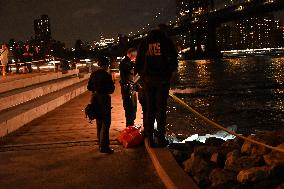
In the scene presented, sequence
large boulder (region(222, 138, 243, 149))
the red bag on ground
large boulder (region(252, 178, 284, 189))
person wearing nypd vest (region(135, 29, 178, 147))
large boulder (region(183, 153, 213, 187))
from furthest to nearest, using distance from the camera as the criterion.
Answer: large boulder (region(222, 138, 243, 149)) → the red bag on ground → person wearing nypd vest (region(135, 29, 178, 147)) → large boulder (region(183, 153, 213, 187)) → large boulder (region(252, 178, 284, 189))

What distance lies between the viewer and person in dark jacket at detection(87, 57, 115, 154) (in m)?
6.51

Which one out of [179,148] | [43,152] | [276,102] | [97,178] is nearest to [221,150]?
[179,148]

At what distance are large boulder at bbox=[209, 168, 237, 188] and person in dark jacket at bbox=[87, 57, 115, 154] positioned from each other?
6.30ft

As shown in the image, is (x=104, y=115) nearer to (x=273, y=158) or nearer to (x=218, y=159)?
(x=218, y=159)

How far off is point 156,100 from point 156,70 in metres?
Answer: 0.46

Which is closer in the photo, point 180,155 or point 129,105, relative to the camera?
point 180,155

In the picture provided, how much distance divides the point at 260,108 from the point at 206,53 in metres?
121

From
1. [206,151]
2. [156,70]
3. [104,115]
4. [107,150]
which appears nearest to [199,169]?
[206,151]

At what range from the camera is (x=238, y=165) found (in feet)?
18.7

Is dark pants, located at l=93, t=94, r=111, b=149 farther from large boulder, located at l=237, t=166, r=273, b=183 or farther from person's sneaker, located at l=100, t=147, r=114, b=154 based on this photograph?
large boulder, located at l=237, t=166, r=273, b=183

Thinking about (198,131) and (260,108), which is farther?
(260,108)

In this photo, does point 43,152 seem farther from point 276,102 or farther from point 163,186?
point 276,102

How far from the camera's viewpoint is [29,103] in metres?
11.3

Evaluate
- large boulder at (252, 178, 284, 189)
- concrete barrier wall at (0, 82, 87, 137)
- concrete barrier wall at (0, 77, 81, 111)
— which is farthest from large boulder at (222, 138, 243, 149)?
concrete barrier wall at (0, 77, 81, 111)
